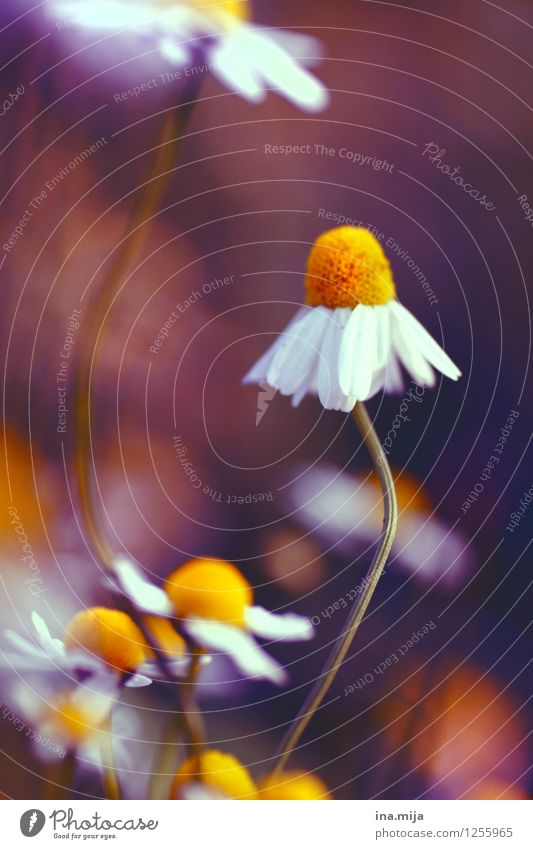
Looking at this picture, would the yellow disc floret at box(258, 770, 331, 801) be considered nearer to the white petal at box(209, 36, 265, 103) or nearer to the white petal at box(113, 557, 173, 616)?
the white petal at box(113, 557, 173, 616)

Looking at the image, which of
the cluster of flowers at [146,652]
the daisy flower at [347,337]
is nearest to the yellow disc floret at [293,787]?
the cluster of flowers at [146,652]

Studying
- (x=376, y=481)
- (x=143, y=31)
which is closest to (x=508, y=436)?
(x=376, y=481)

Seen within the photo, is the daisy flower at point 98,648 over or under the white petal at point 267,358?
under

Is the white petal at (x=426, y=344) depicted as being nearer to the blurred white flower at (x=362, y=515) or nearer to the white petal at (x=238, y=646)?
the blurred white flower at (x=362, y=515)

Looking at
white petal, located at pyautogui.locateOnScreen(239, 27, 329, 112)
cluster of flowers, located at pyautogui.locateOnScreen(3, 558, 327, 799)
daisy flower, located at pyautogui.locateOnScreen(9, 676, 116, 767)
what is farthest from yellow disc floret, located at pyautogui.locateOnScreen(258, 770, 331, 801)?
white petal, located at pyautogui.locateOnScreen(239, 27, 329, 112)

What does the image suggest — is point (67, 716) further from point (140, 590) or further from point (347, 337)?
point (347, 337)

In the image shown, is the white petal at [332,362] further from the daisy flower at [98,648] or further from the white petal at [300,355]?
the daisy flower at [98,648]
